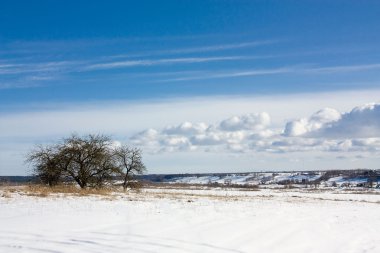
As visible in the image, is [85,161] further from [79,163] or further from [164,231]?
[164,231]

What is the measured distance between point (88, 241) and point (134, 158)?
50.3 m

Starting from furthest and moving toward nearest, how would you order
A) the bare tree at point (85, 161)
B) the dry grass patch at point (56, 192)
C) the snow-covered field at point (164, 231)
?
the bare tree at point (85, 161)
the dry grass patch at point (56, 192)
the snow-covered field at point (164, 231)

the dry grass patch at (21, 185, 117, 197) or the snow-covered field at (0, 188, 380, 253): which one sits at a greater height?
the dry grass patch at (21, 185, 117, 197)

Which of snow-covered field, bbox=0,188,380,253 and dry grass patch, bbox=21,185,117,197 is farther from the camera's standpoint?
dry grass patch, bbox=21,185,117,197

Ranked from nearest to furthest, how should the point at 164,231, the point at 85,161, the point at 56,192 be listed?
the point at 164,231 → the point at 56,192 → the point at 85,161

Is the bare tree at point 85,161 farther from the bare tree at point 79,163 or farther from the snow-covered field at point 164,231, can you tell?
the snow-covered field at point 164,231

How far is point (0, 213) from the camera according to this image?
18.0m

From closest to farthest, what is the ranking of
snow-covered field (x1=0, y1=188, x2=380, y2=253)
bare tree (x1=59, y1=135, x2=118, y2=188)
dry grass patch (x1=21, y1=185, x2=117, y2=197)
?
snow-covered field (x1=0, y1=188, x2=380, y2=253) → dry grass patch (x1=21, y1=185, x2=117, y2=197) → bare tree (x1=59, y1=135, x2=118, y2=188)

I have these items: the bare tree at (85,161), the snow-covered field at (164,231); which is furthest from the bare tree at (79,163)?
the snow-covered field at (164,231)

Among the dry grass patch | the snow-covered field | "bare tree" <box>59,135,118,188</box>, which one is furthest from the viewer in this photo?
"bare tree" <box>59,135,118,188</box>

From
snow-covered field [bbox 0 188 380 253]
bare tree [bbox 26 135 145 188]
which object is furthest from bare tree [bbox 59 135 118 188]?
snow-covered field [bbox 0 188 380 253]

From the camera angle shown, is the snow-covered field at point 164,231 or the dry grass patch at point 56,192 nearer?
the snow-covered field at point 164,231

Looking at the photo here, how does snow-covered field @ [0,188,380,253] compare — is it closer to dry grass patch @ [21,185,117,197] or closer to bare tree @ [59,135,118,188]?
dry grass patch @ [21,185,117,197]

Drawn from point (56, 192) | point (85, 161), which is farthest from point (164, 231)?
point (85, 161)
